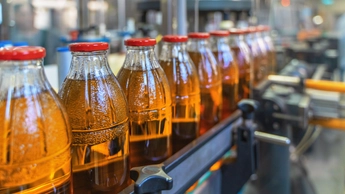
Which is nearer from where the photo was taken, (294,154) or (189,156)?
(189,156)

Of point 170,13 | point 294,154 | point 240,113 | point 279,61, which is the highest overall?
point 170,13

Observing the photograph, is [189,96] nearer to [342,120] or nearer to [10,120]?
[10,120]

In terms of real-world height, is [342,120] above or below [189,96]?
below

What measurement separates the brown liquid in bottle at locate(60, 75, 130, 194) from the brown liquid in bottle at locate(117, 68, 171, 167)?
0.05m

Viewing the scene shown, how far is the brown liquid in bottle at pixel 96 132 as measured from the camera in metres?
0.41

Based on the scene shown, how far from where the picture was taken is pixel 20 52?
1.03 feet

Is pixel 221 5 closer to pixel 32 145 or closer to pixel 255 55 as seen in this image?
pixel 255 55

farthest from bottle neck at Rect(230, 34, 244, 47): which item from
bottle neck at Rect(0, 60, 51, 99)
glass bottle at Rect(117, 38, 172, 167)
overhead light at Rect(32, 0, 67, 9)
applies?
overhead light at Rect(32, 0, 67, 9)

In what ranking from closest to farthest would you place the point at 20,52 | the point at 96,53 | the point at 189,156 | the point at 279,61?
1. the point at 20,52
2. the point at 96,53
3. the point at 189,156
4. the point at 279,61

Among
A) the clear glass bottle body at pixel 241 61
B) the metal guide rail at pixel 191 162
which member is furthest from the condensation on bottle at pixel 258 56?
the metal guide rail at pixel 191 162

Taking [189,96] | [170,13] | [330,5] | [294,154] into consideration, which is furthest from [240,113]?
[330,5]

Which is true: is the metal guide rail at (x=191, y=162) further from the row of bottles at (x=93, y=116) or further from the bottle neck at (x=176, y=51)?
the bottle neck at (x=176, y=51)

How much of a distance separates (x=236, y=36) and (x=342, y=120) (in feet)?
2.08

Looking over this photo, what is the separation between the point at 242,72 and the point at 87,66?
0.58 meters
